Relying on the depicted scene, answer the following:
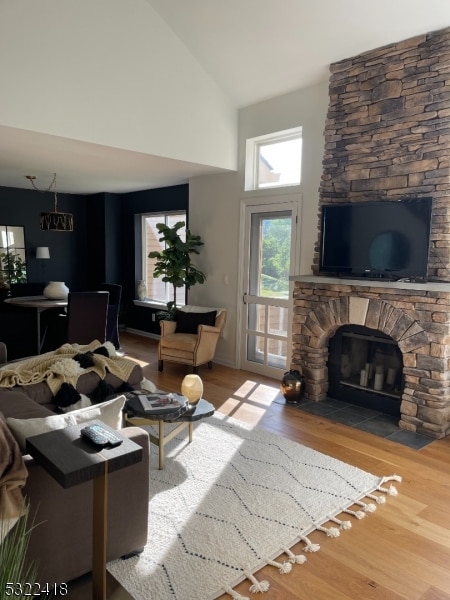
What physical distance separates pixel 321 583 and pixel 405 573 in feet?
1.46

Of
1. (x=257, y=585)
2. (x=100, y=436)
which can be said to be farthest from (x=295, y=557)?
(x=100, y=436)

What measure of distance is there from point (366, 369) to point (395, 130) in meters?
2.27

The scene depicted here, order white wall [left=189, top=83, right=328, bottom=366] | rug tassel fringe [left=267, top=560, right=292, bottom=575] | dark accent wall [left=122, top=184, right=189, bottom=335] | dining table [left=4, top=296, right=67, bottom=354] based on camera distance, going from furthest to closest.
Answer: dark accent wall [left=122, top=184, right=189, bottom=335], dining table [left=4, top=296, right=67, bottom=354], white wall [left=189, top=83, right=328, bottom=366], rug tassel fringe [left=267, top=560, right=292, bottom=575]

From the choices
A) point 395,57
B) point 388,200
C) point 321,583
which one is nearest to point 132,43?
point 395,57

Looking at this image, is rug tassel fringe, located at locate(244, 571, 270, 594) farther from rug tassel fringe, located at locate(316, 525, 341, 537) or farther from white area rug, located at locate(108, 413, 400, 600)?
rug tassel fringe, located at locate(316, 525, 341, 537)

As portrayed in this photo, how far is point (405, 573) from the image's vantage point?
2.20 m

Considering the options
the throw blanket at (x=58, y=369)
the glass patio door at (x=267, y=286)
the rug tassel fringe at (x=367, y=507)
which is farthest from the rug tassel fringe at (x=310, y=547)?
the glass patio door at (x=267, y=286)

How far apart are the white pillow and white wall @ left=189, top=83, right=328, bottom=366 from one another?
3105 mm

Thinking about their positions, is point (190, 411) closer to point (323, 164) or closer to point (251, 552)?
point (251, 552)

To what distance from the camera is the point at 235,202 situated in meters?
5.61

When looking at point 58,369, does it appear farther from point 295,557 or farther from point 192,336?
point 192,336

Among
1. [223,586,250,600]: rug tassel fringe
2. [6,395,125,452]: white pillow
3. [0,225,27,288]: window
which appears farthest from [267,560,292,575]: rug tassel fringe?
[0,225,27,288]: window

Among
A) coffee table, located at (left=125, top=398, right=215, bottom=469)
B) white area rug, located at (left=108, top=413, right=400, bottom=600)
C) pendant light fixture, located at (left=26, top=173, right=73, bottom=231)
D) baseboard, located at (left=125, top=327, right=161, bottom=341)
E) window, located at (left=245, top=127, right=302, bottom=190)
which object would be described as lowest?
white area rug, located at (left=108, top=413, right=400, bottom=600)

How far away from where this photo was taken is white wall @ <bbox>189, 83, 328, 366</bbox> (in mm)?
4699
